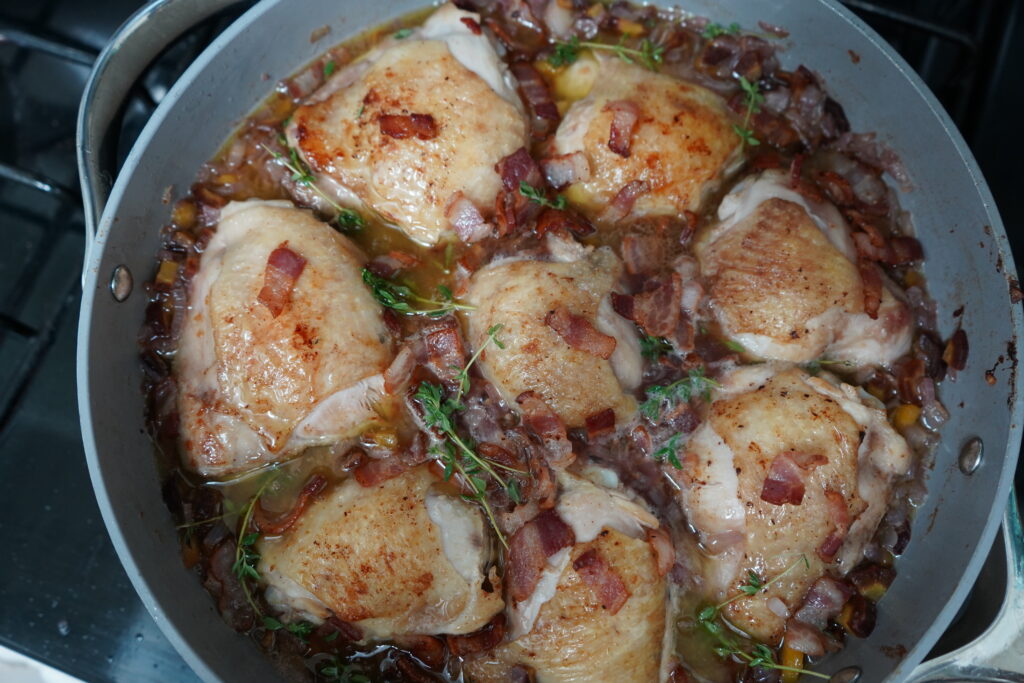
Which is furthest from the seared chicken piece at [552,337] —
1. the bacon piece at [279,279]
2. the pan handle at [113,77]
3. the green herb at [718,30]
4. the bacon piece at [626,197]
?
the pan handle at [113,77]

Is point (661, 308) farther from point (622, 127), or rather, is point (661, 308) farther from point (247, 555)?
point (247, 555)

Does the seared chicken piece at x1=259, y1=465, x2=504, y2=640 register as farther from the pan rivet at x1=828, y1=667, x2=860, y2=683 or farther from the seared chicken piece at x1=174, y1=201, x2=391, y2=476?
the pan rivet at x1=828, y1=667, x2=860, y2=683

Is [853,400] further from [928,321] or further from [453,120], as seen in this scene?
[453,120]

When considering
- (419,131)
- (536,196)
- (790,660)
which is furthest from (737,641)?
(419,131)

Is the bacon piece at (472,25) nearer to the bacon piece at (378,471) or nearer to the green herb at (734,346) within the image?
the green herb at (734,346)

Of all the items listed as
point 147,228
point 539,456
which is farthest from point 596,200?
point 147,228

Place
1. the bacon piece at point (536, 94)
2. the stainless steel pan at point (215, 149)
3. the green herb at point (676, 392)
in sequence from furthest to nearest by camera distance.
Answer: the bacon piece at point (536, 94), the green herb at point (676, 392), the stainless steel pan at point (215, 149)

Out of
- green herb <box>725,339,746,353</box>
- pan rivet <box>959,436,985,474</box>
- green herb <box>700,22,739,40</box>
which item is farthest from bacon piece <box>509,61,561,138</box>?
pan rivet <box>959,436,985,474</box>
